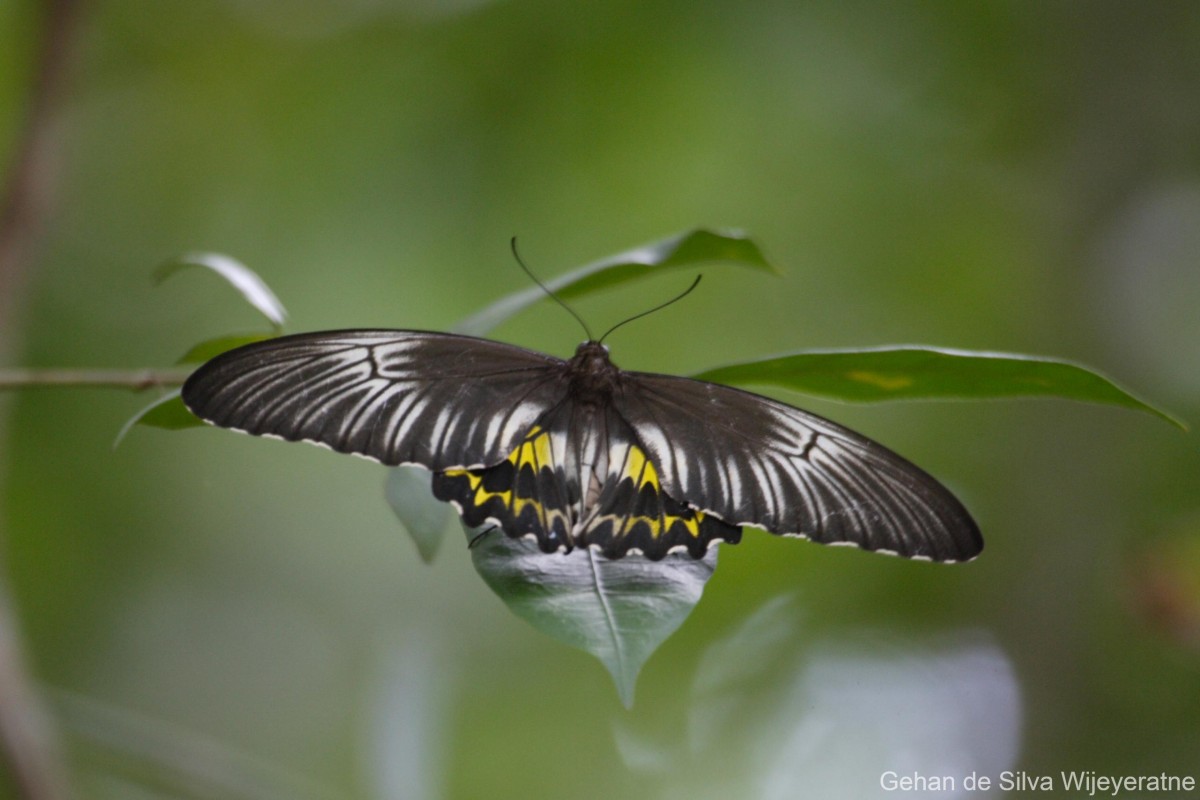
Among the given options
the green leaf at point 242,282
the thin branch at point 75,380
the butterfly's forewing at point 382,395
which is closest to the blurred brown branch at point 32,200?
the green leaf at point 242,282

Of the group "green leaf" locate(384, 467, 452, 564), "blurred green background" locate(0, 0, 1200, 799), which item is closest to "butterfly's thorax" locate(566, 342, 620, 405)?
"green leaf" locate(384, 467, 452, 564)

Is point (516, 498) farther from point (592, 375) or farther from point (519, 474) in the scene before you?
point (592, 375)

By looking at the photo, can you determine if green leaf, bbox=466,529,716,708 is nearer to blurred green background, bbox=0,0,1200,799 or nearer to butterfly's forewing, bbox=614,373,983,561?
butterfly's forewing, bbox=614,373,983,561

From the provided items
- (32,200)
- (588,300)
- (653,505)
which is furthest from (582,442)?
(588,300)

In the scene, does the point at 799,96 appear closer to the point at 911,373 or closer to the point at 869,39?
the point at 869,39

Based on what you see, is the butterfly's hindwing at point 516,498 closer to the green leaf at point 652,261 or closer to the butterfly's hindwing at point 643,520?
the butterfly's hindwing at point 643,520

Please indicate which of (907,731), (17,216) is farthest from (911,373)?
(907,731)
